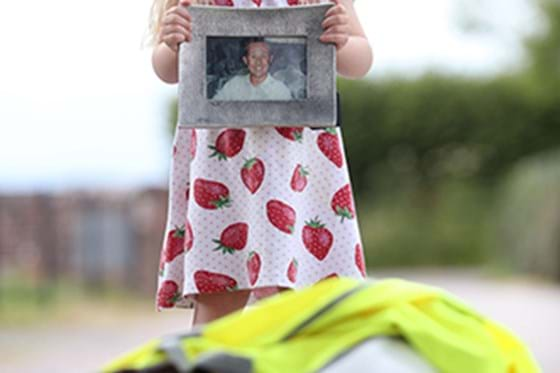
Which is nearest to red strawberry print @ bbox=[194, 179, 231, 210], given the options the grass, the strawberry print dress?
the strawberry print dress

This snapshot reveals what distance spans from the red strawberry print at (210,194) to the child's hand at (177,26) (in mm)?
301

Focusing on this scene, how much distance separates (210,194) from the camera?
7.76 ft

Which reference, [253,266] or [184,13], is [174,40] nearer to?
[184,13]

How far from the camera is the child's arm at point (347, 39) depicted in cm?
221

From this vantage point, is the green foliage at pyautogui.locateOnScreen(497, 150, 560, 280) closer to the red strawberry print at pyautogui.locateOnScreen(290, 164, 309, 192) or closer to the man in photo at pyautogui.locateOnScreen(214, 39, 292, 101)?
the red strawberry print at pyautogui.locateOnScreen(290, 164, 309, 192)

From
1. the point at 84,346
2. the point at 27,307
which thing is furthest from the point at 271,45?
the point at 27,307

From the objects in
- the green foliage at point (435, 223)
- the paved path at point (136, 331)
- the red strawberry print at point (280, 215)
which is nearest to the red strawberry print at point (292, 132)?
the red strawberry print at point (280, 215)

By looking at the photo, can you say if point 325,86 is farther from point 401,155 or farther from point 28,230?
point 401,155

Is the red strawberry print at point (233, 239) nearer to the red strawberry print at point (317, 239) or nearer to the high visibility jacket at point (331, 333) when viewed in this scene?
the red strawberry print at point (317, 239)

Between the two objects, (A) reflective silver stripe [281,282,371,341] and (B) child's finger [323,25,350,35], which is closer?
(A) reflective silver stripe [281,282,371,341]

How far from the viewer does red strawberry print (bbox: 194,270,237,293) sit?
2.35 metres

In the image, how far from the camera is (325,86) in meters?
2.22

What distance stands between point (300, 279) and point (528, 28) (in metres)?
9.23

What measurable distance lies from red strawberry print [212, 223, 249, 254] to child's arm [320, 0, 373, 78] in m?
0.40
